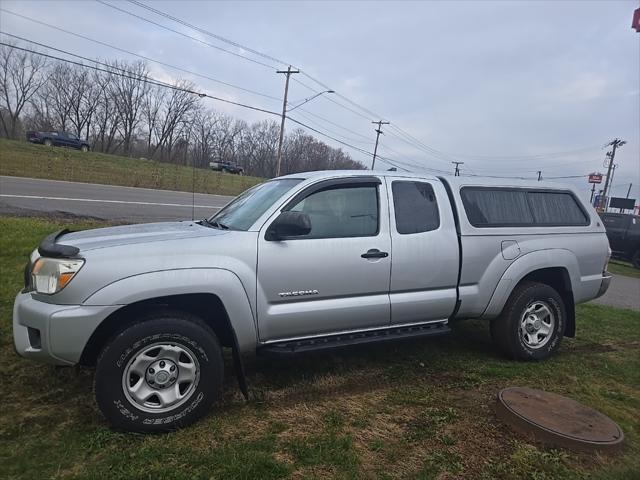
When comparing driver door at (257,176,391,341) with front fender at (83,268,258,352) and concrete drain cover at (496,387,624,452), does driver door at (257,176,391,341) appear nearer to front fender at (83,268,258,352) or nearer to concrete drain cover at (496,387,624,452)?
front fender at (83,268,258,352)

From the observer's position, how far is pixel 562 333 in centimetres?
479

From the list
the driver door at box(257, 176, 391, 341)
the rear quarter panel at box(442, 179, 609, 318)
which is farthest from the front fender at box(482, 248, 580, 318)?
the driver door at box(257, 176, 391, 341)

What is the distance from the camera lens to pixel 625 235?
1691 centimetres

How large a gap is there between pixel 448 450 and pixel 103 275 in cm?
252

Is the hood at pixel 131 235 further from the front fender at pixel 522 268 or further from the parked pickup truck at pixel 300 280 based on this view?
the front fender at pixel 522 268

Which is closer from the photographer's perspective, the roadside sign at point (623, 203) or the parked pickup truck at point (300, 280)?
the parked pickup truck at point (300, 280)

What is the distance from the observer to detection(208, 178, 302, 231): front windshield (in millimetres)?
3663

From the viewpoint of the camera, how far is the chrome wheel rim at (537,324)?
15.1 ft

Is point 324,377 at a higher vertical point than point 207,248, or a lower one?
lower

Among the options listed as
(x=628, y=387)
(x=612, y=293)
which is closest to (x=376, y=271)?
(x=628, y=387)

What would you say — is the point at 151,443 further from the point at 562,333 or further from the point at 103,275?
the point at 562,333

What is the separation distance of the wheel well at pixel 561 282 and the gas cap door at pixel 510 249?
0.38 metres

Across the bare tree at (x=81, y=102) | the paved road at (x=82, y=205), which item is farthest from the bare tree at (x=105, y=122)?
the paved road at (x=82, y=205)

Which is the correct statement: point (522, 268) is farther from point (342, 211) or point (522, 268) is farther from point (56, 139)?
point (56, 139)
